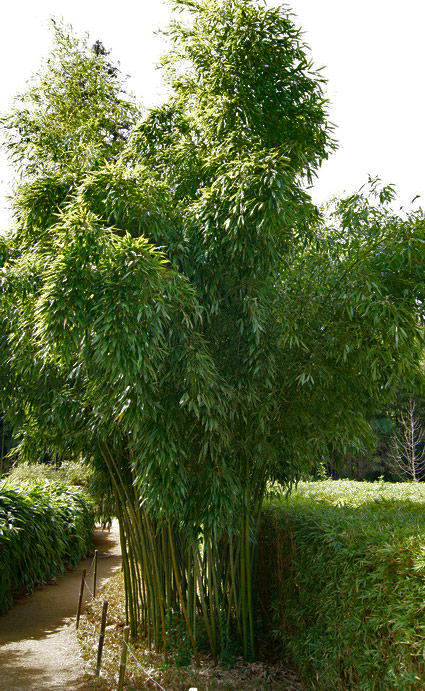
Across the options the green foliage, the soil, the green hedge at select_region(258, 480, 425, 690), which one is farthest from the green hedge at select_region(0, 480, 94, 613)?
the green foliage

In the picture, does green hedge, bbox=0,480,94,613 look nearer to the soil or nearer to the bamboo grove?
the soil

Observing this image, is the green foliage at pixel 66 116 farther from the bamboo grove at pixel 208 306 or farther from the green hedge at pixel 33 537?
the green hedge at pixel 33 537

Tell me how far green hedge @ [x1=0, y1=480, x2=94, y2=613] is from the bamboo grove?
6.87 ft

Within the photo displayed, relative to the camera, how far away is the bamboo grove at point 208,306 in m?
2.76

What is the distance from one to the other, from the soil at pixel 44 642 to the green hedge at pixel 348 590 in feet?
4.92

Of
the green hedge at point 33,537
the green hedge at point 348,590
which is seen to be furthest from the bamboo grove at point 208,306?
the green hedge at point 33,537

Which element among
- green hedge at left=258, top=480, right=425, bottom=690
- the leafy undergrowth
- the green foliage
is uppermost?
the green foliage

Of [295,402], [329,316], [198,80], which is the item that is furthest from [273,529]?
[198,80]

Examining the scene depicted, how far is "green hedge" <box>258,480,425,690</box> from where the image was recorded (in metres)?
2.30

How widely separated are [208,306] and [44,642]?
337 centimetres

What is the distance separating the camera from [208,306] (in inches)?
125

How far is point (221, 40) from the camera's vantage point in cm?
333

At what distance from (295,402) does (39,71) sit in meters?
4.03

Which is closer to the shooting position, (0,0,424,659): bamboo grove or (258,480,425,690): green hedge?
(258,480,425,690): green hedge
